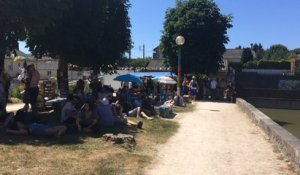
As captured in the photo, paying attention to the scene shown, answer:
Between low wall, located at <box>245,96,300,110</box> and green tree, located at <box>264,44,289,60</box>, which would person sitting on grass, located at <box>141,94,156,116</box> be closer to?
low wall, located at <box>245,96,300,110</box>

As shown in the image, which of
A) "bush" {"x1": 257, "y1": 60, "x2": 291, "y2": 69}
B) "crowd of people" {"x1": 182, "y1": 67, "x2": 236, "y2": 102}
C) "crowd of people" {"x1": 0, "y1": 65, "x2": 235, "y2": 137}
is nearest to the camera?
"crowd of people" {"x1": 0, "y1": 65, "x2": 235, "y2": 137}

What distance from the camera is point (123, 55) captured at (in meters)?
25.1

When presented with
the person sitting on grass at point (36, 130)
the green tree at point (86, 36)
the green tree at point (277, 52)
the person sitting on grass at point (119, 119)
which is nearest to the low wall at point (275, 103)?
the green tree at point (86, 36)

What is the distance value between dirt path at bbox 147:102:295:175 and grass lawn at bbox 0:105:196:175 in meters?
0.41

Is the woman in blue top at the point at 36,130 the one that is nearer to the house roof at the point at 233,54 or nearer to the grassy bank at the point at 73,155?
the grassy bank at the point at 73,155

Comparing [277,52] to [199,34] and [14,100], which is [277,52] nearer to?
[199,34]

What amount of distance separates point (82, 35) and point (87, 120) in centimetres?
620

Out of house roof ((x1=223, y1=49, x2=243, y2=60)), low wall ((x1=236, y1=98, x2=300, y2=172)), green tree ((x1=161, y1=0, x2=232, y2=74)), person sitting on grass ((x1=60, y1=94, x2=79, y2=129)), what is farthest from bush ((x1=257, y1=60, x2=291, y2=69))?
person sitting on grass ((x1=60, y1=94, x2=79, y2=129))

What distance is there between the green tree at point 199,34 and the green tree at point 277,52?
8495 centimetres

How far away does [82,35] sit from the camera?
701 inches

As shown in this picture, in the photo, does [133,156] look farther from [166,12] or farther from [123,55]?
[166,12]

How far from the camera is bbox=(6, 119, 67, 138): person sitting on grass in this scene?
1097 cm

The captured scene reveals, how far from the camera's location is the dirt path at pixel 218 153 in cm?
876

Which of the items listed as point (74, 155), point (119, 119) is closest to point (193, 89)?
point (119, 119)
